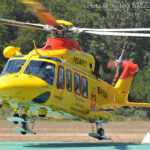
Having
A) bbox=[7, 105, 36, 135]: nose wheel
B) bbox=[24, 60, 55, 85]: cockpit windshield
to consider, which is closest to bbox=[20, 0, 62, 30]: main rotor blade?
bbox=[24, 60, 55, 85]: cockpit windshield

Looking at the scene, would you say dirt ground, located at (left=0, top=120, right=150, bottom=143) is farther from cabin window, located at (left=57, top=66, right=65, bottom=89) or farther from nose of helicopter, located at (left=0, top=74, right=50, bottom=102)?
nose of helicopter, located at (left=0, top=74, right=50, bottom=102)

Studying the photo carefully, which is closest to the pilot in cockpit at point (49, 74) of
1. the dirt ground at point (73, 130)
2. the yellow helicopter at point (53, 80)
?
the yellow helicopter at point (53, 80)

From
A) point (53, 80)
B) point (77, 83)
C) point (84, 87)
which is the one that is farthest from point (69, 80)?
point (84, 87)

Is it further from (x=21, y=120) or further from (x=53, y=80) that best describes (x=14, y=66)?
(x=21, y=120)

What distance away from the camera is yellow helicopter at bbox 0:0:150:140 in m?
13.5

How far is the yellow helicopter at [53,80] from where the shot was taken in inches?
532

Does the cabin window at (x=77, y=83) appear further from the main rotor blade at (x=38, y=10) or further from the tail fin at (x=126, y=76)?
the tail fin at (x=126, y=76)

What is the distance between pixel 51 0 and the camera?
55.7 m

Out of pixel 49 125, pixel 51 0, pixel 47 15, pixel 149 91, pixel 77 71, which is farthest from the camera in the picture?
Answer: pixel 51 0

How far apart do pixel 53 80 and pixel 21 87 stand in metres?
1.32

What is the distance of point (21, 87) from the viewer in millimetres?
13305

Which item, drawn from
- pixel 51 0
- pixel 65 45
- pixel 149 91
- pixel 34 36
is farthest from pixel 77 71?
pixel 51 0

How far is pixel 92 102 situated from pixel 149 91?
20.5 meters

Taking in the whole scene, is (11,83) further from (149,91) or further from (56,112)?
(149,91)
